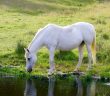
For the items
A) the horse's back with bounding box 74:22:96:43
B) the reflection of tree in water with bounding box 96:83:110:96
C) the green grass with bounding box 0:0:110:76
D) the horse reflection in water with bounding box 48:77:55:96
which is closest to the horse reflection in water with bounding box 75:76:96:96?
the reflection of tree in water with bounding box 96:83:110:96

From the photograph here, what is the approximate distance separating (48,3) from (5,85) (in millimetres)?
36045

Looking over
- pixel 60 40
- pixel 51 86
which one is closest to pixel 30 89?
pixel 51 86

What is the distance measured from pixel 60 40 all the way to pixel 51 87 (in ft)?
10.1

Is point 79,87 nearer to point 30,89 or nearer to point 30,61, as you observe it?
point 30,89

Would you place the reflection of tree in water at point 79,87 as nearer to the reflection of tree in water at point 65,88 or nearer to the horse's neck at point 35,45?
the reflection of tree in water at point 65,88

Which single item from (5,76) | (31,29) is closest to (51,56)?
(5,76)

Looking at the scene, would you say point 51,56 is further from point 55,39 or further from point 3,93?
point 3,93

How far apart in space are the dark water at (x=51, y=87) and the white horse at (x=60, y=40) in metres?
1.17

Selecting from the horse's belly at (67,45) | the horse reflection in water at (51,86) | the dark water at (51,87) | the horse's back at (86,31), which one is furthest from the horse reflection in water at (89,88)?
the horse's back at (86,31)

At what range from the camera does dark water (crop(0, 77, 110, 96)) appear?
15094 millimetres

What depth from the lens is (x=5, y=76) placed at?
17578 mm

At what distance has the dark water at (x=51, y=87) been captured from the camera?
15.1m

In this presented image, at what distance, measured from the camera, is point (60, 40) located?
61.0 ft

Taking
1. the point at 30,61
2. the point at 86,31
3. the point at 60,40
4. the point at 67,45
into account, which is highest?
the point at 86,31
